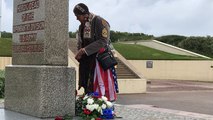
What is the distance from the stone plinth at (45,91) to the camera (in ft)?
22.9

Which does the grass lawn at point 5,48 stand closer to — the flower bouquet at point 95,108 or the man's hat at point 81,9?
the man's hat at point 81,9

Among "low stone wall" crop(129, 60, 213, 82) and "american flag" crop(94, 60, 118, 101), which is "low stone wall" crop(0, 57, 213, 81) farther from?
"american flag" crop(94, 60, 118, 101)

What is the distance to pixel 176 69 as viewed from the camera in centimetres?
3155

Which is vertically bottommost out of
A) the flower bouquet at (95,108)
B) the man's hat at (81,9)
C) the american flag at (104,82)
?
the flower bouquet at (95,108)

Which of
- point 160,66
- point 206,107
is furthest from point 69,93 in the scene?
point 160,66

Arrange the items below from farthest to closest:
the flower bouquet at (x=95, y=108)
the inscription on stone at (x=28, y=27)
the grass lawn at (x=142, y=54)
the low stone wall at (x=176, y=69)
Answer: the grass lawn at (x=142, y=54), the low stone wall at (x=176, y=69), the inscription on stone at (x=28, y=27), the flower bouquet at (x=95, y=108)

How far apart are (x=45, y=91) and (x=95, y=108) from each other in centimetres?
83

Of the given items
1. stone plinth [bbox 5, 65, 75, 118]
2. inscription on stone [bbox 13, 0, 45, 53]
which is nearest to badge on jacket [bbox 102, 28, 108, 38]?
stone plinth [bbox 5, 65, 75, 118]

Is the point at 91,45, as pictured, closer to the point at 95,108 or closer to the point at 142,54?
the point at 95,108

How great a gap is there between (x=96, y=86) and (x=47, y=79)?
92 centimetres

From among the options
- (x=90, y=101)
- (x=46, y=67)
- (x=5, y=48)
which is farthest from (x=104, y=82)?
(x=5, y=48)

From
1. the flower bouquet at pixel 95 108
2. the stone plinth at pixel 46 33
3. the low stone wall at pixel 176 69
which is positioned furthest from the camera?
the low stone wall at pixel 176 69

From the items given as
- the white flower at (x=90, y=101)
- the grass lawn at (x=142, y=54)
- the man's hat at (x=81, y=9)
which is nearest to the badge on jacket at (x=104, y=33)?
the man's hat at (x=81, y=9)

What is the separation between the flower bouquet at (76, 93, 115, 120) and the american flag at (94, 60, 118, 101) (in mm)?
287
